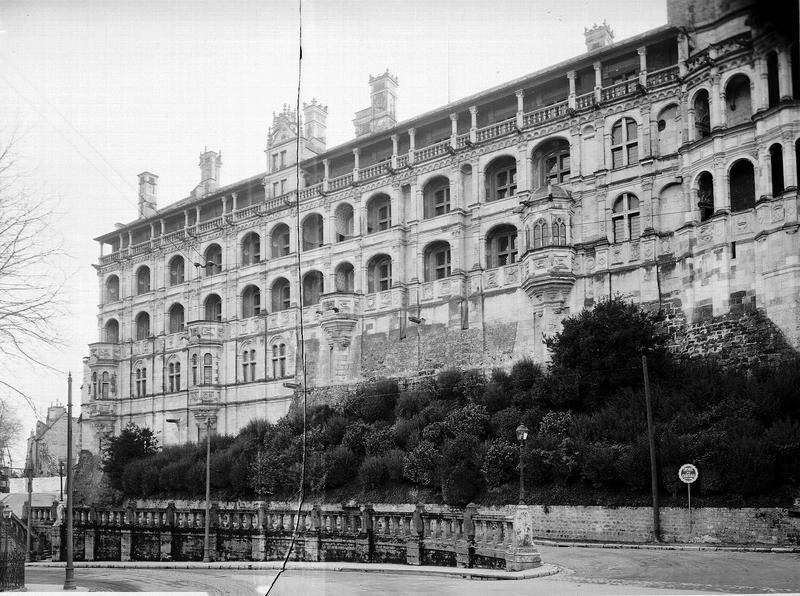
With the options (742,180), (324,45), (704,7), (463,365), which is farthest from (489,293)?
(324,45)

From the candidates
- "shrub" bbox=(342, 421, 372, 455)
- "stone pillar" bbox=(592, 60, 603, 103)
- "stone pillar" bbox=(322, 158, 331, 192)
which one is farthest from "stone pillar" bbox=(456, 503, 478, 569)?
"stone pillar" bbox=(322, 158, 331, 192)

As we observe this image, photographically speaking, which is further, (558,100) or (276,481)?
(558,100)

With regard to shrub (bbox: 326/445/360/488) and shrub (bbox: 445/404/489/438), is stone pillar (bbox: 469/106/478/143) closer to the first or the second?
shrub (bbox: 445/404/489/438)

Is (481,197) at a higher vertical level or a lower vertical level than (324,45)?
higher

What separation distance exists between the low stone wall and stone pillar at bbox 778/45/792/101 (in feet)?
43.3

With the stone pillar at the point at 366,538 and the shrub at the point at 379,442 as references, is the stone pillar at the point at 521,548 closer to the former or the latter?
the stone pillar at the point at 366,538

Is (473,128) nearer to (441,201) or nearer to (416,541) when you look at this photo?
(441,201)

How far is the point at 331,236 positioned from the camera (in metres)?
45.9

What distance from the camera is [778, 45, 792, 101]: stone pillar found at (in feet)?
90.5

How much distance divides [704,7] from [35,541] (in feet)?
115

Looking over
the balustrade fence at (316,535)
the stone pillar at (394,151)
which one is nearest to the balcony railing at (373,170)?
the stone pillar at (394,151)

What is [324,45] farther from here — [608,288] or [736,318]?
[608,288]

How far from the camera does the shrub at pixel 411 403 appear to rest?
36.8 m

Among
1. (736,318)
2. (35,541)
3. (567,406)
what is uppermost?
(736,318)
